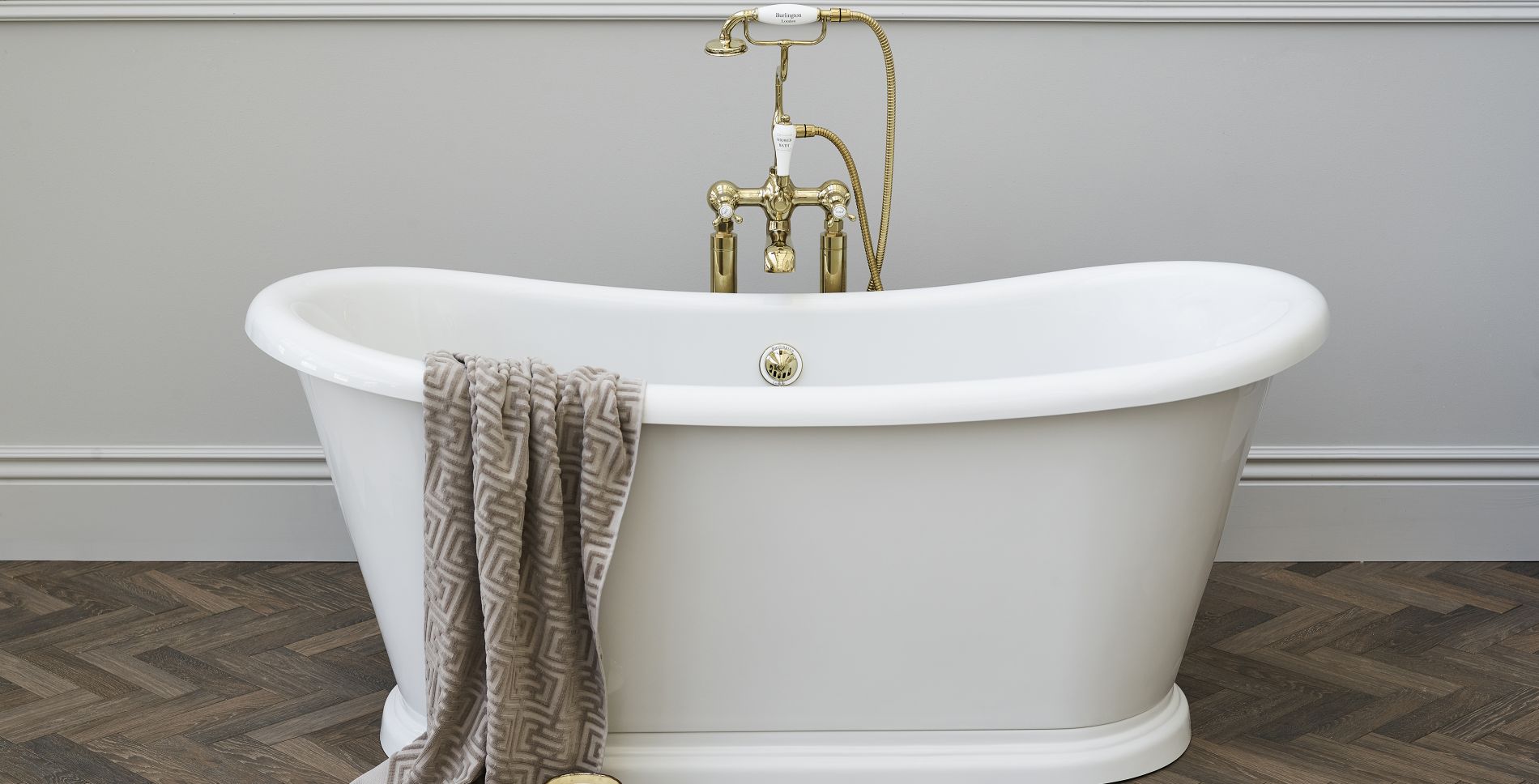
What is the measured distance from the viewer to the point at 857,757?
1.63m

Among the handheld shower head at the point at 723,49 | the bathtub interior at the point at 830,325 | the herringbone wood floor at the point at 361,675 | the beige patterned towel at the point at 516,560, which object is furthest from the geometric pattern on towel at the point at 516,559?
the handheld shower head at the point at 723,49

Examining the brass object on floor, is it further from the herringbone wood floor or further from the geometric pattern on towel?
the herringbone wood floor

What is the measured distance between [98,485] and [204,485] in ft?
0.64

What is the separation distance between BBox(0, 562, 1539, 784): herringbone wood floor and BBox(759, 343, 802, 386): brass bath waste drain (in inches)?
29.1

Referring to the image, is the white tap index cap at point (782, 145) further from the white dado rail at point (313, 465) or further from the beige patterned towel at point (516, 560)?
the white dado rail at point (313, 465)

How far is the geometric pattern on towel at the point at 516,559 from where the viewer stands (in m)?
1.41

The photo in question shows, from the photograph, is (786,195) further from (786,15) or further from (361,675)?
(361,675)

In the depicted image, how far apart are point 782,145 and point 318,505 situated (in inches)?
45.1

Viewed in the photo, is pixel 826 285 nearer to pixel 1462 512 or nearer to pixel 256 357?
pixel 256 357

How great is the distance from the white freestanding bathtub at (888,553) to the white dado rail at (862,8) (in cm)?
60

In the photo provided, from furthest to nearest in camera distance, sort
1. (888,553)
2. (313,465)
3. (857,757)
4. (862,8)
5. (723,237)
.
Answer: (313,465), (862,8), (723,237), (857,757), (888,553)

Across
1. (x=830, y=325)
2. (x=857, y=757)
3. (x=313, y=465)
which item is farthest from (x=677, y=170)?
(x=857, y=757)

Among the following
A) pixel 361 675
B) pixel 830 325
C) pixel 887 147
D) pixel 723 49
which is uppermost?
pixel 723 49

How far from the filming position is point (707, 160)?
7.35 ft
